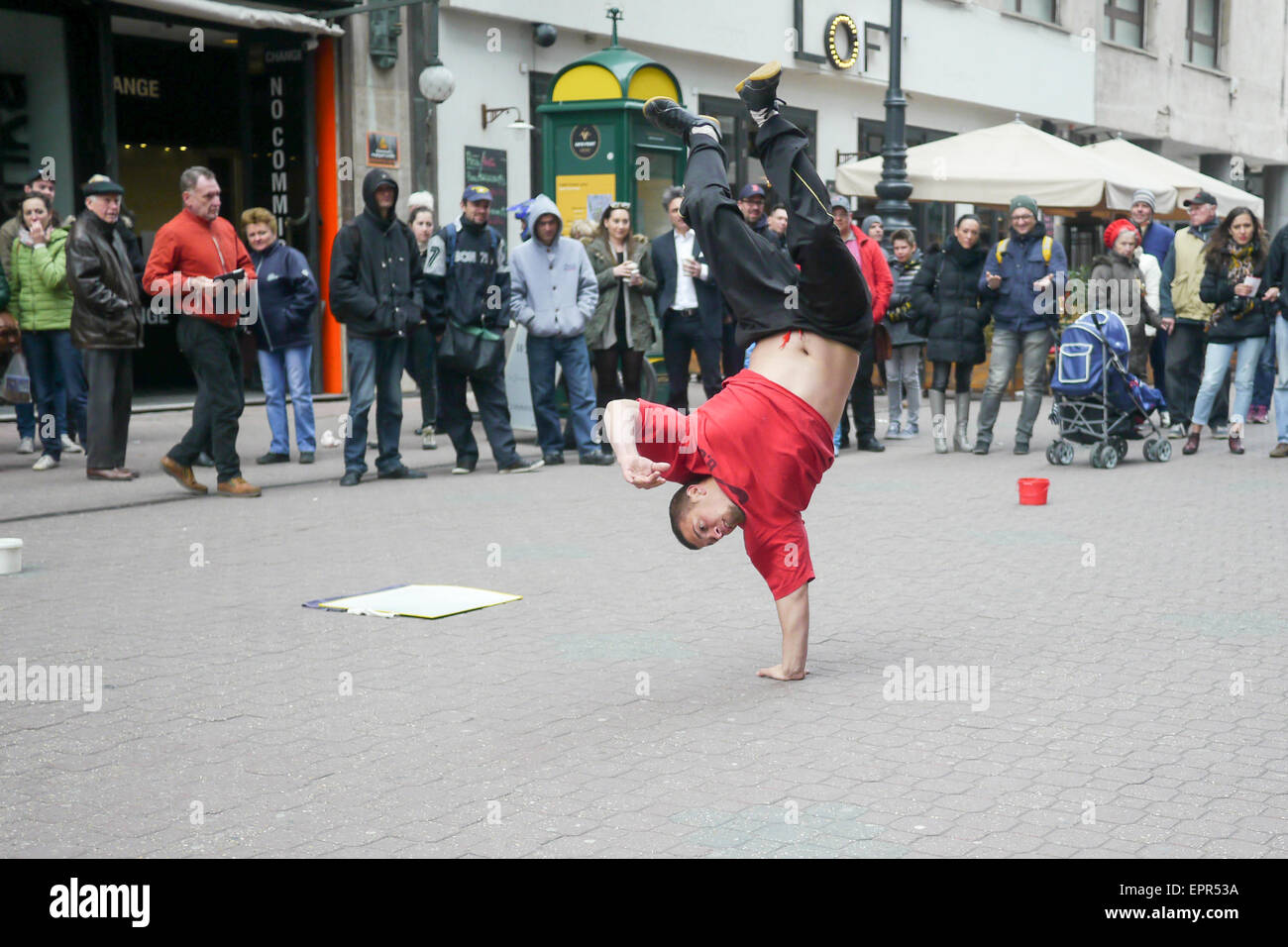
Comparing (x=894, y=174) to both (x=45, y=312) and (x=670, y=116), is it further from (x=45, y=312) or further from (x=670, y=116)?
(x=670, y=116)

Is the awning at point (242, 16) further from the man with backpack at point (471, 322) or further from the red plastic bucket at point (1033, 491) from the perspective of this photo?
the red plastic bucket at point (1033, 491)

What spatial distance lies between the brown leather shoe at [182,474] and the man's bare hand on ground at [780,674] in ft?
19.8

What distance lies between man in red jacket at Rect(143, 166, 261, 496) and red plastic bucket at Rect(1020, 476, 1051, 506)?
16.9 ft

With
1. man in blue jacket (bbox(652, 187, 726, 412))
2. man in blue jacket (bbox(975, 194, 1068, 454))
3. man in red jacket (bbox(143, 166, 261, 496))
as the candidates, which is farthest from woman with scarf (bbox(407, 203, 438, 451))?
man in blue jacket (bbox(975, 194, 1068, 454))

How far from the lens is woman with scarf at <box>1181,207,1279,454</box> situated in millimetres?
12922

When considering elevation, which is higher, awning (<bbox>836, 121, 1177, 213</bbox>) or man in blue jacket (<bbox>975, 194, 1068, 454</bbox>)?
awning (<bbox>836, 121, 1177, 213</bbox>)

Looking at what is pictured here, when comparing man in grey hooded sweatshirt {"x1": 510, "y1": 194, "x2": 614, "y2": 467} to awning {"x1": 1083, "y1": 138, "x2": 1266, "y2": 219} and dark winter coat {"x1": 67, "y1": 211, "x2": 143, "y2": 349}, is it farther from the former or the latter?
awning {"x1": 1083, "y1": 138, "x2": 1266, "y2": 219}

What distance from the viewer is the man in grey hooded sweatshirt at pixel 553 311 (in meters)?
12.3

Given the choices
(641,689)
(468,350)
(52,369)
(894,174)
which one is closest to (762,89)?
(641,689)

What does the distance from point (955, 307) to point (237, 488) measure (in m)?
6.24

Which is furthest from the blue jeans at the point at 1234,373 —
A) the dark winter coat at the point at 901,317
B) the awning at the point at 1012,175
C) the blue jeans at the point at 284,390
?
the blue jeans at the point at 284,390

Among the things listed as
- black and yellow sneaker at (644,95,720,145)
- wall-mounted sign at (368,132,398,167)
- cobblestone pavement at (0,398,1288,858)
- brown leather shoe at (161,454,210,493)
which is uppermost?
wall-mounted sign at (368,132,398,167)

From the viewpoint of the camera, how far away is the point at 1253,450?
44.5 feet
